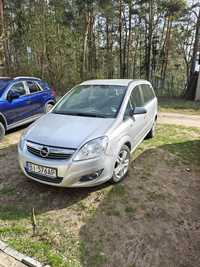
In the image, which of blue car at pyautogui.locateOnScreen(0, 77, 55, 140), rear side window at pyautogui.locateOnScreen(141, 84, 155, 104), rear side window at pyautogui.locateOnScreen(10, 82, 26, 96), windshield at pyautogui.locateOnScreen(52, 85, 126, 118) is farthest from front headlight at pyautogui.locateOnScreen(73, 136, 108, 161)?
rear side window at pyautogui.locateOnScreen(10, 82, 26, 96)

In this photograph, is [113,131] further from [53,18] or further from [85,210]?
[53,18]

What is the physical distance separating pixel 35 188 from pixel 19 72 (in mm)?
15114

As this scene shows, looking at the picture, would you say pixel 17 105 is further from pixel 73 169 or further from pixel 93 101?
pixel 73 169

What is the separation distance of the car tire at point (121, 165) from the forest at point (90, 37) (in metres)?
12.3

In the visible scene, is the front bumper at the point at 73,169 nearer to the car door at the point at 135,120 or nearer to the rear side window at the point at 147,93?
the car door at the point at 135,120

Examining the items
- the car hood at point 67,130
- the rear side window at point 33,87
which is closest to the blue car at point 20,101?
the rear side window at point 33,87

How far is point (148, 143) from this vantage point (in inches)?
212

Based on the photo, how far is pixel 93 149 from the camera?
288cm

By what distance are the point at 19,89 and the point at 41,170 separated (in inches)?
147

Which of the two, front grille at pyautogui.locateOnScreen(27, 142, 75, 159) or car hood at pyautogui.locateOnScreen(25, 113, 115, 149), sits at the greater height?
car hood at pyautogui.locateOnScreen(25, 113, 115, 149)

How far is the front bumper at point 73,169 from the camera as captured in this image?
2.78 m

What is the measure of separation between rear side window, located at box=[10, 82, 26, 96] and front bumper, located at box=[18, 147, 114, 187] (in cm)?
328

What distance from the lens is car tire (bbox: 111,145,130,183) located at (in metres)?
3.36

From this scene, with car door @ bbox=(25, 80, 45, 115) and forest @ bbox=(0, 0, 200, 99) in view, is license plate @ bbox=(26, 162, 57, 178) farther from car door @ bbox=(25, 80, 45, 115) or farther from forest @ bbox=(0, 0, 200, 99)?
forest @ bbox=(0, 0, 200, 99)
